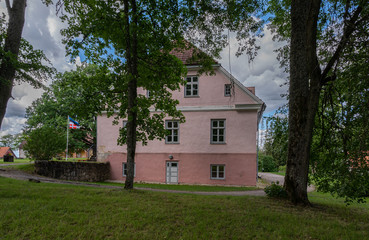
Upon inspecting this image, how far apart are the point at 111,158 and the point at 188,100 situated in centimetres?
800

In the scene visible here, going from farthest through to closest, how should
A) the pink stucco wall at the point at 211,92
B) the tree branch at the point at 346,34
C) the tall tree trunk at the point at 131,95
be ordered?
the pink stucco wall at the point at 211,92 → the tall tree trunk at the point at 131,95 → the tree branch at the point at 346,34

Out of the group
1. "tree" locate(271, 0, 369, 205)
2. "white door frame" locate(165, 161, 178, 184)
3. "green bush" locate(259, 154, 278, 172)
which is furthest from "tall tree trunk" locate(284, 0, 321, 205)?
"green bush" locate(259, 154, 278, 172)

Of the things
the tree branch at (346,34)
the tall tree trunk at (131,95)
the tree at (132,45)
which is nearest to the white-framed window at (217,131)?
the tree at (132,45)

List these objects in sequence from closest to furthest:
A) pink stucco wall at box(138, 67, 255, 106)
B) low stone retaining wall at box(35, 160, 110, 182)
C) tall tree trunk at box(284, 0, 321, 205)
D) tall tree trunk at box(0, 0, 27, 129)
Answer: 1. tall tree trunk at box(284, 0, 321, 205)
2. tall tree trunk at box(0, 0, 27, 129)
3. low stone retaining wall at box(35, 160, 110, 182)
4. pink stucco wall at box(138, 67, 255, 106)

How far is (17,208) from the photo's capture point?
4.83 metres

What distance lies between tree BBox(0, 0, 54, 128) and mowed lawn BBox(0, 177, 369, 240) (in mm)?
3452

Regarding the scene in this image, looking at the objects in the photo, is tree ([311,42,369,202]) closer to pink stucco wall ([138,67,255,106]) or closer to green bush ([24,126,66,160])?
pink stucco wall ([138,67,255,106])

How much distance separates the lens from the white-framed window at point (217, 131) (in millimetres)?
15734

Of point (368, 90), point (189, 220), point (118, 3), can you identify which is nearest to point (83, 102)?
point (118, 3)

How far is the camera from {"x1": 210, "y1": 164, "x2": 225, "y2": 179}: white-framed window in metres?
15.4

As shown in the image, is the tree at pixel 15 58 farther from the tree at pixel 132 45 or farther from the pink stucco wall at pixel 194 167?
the pink stucco wall at pixel 194 167

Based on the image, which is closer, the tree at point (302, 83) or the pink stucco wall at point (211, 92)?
the tree at point (302, 83)

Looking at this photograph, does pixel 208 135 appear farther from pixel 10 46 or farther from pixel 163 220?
pixel 10 46

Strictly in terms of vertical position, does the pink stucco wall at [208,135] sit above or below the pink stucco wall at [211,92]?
below
